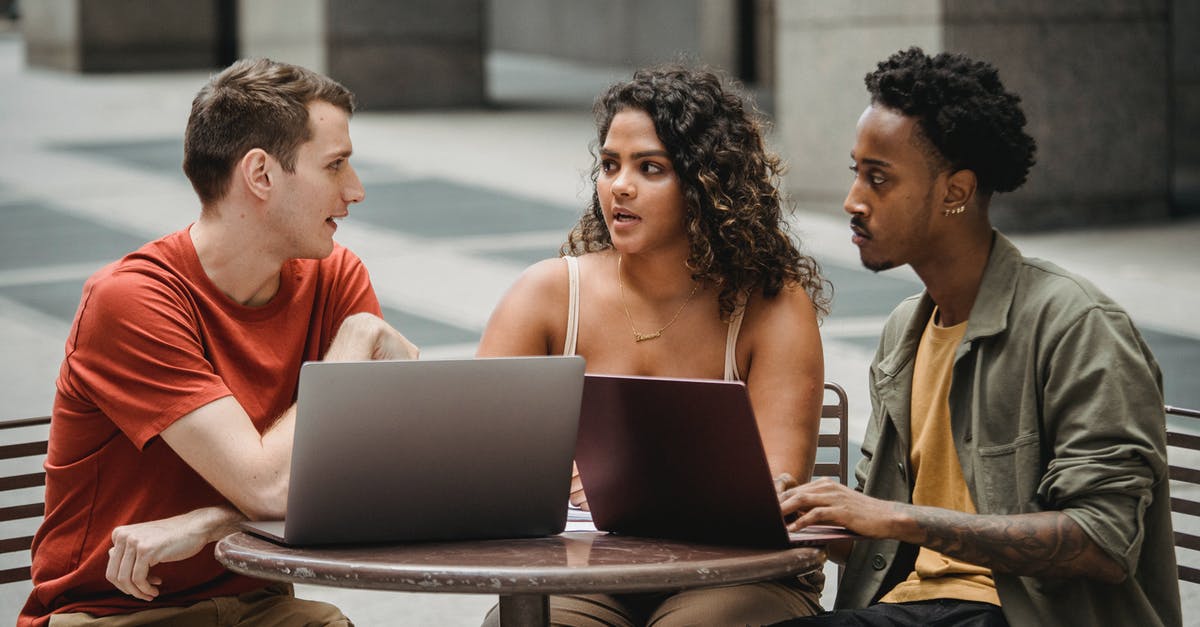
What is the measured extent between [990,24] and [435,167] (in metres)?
5.79

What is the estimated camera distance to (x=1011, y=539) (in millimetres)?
2893

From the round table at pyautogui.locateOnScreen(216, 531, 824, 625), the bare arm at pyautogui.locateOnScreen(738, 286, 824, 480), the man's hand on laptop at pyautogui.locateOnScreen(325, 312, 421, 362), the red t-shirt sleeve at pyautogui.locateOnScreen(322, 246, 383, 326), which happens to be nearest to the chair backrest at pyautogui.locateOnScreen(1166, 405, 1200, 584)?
the bare arm at pyautogui.locateOnScreen(738, 286, 824, 480)

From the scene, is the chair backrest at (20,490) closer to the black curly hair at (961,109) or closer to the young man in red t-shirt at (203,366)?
the young man in red t-shirt at (203,366)

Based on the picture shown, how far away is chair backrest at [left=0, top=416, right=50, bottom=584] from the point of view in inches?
143

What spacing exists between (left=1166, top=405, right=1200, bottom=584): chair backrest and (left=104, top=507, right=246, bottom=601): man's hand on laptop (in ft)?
6.14

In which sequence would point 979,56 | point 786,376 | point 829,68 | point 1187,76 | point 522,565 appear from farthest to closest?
1. point 1187,76
2. point 829,68
3. point 979,56
4. point 786,376
5. point 522,565

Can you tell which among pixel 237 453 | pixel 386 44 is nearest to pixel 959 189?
pixel 237 453

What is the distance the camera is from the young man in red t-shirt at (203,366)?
10.1ft

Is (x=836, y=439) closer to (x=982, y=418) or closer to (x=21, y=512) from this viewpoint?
(x=982, y=418)

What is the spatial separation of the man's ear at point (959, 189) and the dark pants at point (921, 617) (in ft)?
2.46

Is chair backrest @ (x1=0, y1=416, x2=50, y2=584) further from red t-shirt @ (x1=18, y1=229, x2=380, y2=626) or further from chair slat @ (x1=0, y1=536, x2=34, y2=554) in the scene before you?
red t-shirt @ (x1=18, y1=229, x2=380, y2=626)

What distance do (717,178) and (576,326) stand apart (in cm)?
44

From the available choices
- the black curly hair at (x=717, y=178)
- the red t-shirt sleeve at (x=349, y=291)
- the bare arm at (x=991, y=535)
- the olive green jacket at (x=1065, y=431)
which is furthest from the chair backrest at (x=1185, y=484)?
the red t-shirt sleeve at (x=349, y=291)

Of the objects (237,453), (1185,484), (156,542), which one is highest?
(237,453)
